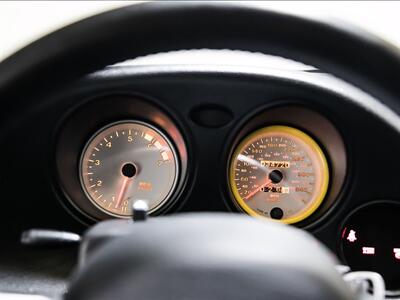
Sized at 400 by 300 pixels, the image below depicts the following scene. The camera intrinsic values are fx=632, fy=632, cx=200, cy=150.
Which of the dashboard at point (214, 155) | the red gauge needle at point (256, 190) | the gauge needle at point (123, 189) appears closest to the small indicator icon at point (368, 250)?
the dashboard at point (214, 155)

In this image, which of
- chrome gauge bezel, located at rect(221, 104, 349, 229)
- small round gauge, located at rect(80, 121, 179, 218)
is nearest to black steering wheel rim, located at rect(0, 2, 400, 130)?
chrome gauge bezel, located at rect(221, 104, 349, 229)

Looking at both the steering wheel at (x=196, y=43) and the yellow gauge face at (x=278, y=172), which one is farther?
the yellow gauge face at (x=278, y=172)

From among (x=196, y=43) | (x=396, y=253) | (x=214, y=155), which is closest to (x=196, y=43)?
(x=196, y=43)

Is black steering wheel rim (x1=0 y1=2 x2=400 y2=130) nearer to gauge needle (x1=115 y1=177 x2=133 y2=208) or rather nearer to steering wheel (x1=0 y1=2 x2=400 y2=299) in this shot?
steering wheel (x1=0 y1=2 x2=400 y2=299)

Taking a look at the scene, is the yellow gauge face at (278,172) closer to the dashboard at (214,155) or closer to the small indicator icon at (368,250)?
the dashboard at (214,155)

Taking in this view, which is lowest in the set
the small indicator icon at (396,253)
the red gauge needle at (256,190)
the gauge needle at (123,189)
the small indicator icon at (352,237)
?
the small indicator icon at (396,253)

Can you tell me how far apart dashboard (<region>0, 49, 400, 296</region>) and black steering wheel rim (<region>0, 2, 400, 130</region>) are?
0.65 meters

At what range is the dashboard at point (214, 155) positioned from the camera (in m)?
1.67

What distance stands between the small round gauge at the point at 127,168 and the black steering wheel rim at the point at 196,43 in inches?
37.9

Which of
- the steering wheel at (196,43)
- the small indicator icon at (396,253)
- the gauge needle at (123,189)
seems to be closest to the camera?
the steering wheel at (196,43)

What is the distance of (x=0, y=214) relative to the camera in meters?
1.62

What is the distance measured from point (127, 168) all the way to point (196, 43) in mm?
1027

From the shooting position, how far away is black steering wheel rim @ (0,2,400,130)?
2.81 ft

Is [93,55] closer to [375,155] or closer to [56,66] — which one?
[56,66]
